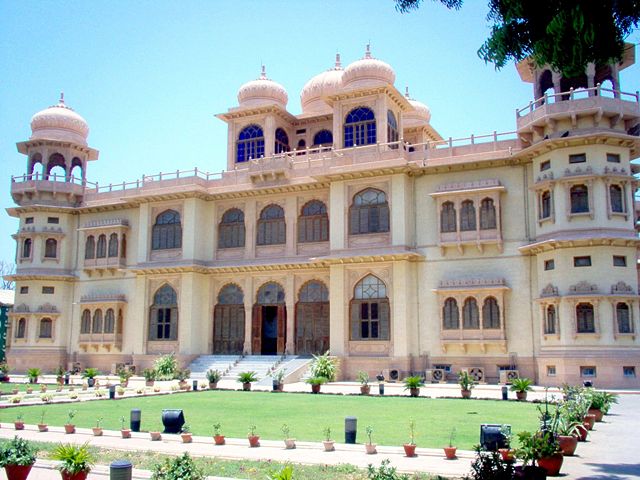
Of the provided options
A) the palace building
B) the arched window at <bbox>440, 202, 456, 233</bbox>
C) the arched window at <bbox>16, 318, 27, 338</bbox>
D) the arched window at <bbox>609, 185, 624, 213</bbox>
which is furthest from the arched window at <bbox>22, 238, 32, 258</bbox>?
the arched window at <bbox>609, 185, 624, 213</bbox>

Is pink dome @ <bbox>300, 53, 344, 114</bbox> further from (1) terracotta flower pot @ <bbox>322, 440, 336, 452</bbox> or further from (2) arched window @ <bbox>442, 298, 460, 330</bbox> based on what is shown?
(1) terracotta flower pot @ <bbox>322, 440, 336, 452</bbox>

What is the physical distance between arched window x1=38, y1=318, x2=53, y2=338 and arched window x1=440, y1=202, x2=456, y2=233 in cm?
2400

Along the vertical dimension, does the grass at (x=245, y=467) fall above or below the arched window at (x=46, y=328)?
below

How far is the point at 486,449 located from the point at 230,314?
25.4m

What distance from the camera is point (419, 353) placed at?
99.4 feet

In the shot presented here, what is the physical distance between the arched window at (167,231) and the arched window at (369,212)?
33.6ft

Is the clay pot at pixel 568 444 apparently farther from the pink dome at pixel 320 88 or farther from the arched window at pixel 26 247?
the arched window at pixel 26 247

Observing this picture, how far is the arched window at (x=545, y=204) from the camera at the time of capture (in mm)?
28047

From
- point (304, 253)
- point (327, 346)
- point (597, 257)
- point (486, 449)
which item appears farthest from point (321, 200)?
point (486, 449)

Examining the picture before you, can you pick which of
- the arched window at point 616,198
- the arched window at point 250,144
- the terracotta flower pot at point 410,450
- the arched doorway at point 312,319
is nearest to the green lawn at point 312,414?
the terracotta flower pot at point 410,450

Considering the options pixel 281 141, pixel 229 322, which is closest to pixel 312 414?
pixel 229 322

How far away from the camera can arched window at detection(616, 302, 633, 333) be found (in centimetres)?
2622

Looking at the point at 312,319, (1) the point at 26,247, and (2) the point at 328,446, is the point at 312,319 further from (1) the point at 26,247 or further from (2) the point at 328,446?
(2) the point at 328,446

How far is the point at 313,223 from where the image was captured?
34219mm
